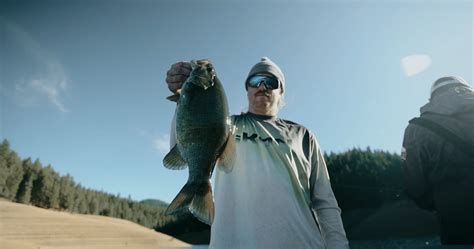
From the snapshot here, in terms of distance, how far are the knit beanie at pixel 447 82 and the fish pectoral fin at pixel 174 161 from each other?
254 centimetres

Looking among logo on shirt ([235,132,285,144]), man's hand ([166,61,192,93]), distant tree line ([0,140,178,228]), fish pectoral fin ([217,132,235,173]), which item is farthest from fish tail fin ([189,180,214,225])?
distant tree line ([0,140,178,228])

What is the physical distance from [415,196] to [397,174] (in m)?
54.3

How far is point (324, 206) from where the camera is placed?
127 inches

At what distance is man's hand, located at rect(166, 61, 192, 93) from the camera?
2514 millimetres

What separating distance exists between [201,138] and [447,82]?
2.52m

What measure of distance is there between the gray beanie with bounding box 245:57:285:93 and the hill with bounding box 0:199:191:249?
143 feet

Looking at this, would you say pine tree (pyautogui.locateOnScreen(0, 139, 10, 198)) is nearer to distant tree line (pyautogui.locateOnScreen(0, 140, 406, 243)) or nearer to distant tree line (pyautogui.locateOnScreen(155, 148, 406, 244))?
distant tree line (pyautogui.locateOnScreen(0, 140, 406, 243))

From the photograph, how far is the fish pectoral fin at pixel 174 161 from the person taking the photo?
90.7 inches

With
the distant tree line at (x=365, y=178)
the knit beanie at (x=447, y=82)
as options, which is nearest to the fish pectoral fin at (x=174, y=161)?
the knit beanie at (x=447, y=82)

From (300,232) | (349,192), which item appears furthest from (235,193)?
(349,192)

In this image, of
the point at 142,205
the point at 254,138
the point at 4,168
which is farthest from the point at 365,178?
the point at 142,205

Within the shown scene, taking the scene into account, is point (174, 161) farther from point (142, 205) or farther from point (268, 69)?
point (142, 205)

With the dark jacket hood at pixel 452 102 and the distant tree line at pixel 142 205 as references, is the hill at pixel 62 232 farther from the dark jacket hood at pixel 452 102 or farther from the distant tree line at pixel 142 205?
the dark jacket hood at pixel 452 102

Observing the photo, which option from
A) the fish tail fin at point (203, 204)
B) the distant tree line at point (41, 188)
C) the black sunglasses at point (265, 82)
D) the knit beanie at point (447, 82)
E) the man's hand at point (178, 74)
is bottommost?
the distant tree line at point (41, 188)
